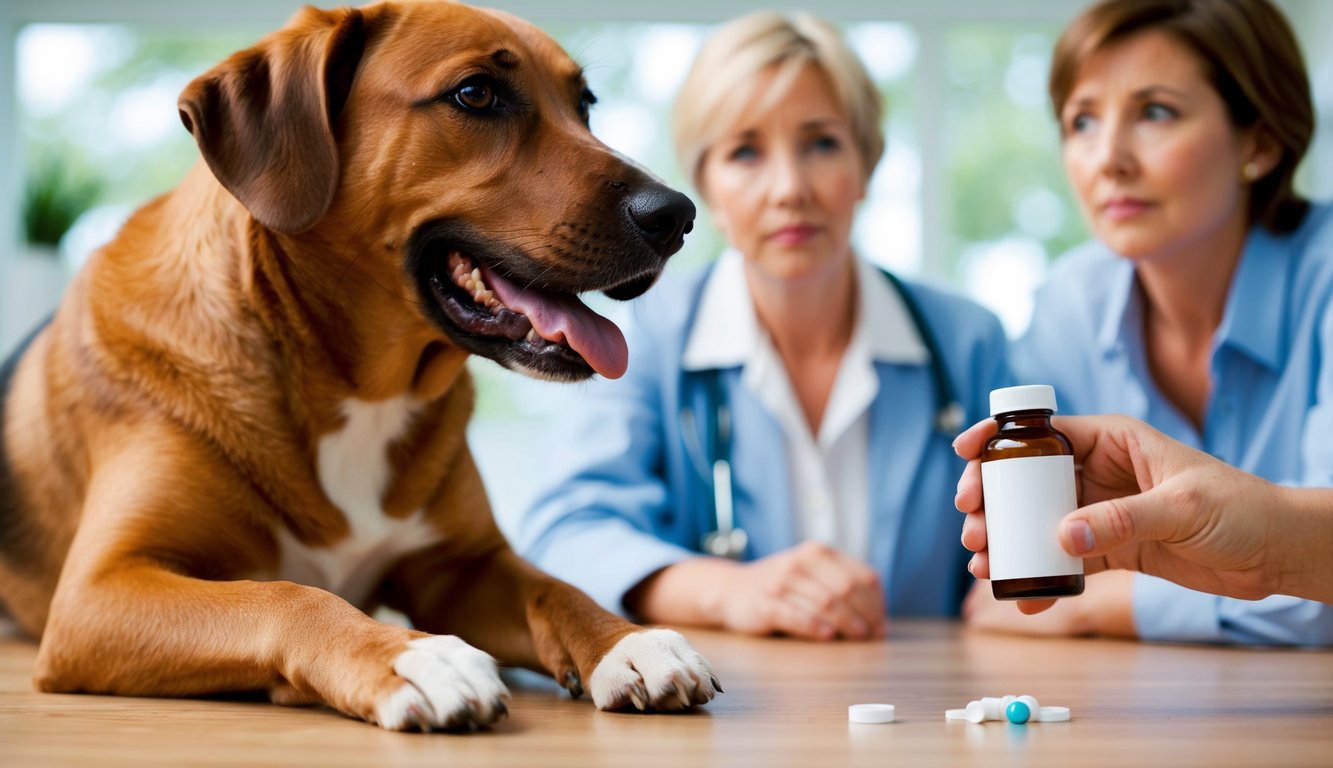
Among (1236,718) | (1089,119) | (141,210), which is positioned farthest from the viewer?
(1089,119)

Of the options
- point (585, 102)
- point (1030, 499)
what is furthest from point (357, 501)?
point (1030, 499)

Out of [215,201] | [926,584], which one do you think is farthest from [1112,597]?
[215,201]

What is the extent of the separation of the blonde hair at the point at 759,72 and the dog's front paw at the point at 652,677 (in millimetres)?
1392

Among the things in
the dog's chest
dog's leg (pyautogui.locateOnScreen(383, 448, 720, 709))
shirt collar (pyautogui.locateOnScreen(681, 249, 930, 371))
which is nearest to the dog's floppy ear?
the dog's chest

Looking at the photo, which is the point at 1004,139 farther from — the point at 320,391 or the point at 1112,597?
the point at 320,391

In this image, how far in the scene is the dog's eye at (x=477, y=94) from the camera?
1562 millimetres

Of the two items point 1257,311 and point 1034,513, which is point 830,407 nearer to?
point 1257,311

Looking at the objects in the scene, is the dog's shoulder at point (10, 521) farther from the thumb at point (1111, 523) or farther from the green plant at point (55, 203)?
the green plant at point (55, 203)

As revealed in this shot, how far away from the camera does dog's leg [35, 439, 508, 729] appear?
1.12 metres

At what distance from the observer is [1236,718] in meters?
1.15

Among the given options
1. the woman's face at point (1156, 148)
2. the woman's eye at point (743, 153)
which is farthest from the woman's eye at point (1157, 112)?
the woman's eye at point (743, 153)

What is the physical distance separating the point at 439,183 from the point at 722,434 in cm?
106

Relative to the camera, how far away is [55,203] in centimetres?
451

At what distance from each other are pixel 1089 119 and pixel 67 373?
179 centimetres
